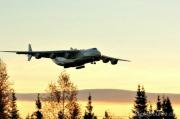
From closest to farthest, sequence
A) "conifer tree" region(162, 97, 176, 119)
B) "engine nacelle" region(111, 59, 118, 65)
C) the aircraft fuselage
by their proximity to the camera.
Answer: the aircraft fuselage → "engine nacelle" region(111, 59, 118, 65) → "conifer tree" region(162, 97, 176, 119)

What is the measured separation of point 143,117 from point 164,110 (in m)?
5.48

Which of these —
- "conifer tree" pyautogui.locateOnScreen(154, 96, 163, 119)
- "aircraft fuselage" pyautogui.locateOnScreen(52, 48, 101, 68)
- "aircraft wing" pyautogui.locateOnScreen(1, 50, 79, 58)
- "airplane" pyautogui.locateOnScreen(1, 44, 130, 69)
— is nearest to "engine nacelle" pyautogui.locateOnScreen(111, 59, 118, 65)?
"airplane" pyautogui.locateOnScreen(1, 44, 130, 69)

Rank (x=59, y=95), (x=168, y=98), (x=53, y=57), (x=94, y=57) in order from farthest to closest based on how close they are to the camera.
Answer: (x=168, y=98) → (x=59, y=95) → (x=53, y=57) → (x=94, y=57)

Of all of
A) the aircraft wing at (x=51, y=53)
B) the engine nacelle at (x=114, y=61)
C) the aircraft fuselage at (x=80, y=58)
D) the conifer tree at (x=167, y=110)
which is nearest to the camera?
the aircraft fuselage at (x=80, y=58)

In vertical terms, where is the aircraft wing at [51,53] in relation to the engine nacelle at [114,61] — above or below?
above

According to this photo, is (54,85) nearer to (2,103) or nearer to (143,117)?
(2,103)

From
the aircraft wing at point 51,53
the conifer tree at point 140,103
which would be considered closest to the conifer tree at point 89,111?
the conifer tree at point 140,103

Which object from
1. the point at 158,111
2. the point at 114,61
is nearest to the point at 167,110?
the point at 158,111

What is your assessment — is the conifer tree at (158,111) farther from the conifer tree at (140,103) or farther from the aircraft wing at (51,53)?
the aircraft wing at (51,53)

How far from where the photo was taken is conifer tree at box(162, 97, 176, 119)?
173 meters

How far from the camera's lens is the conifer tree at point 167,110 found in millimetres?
173000

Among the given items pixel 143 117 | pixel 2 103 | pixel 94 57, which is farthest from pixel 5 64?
pixel 94 57

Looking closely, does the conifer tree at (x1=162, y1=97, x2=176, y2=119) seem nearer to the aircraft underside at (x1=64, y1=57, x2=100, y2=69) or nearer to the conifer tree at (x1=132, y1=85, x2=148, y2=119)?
the conifer tree at (x1=132, y1=85, x2=148, y2=119)

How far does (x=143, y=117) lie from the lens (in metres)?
180
